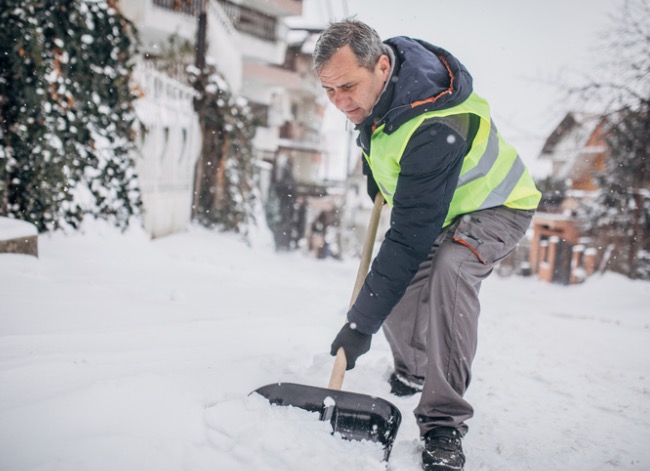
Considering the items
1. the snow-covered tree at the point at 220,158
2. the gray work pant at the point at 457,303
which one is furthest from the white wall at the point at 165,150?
the gray work pant at the point at 457,303

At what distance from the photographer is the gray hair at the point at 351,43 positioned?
1.80 metres

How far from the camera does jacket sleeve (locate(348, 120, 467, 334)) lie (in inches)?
68.9

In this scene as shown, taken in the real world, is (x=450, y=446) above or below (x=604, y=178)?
below

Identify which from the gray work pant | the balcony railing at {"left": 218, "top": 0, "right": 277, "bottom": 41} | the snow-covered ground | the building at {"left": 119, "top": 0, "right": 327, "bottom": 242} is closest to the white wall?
the building at {"left": 119, "top": 0, "right": 327, "bottom": 242}

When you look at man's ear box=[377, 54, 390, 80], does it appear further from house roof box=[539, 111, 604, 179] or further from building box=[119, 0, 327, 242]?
house roof box=[539, 111, 604, 179]

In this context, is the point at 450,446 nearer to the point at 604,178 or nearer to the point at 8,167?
the point at 8,167

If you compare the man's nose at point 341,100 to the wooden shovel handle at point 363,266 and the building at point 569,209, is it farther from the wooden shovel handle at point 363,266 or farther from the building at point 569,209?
the building at point 569,209

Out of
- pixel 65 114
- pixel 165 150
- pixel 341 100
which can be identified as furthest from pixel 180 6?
pixel 341 100

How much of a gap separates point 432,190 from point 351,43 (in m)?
0.61

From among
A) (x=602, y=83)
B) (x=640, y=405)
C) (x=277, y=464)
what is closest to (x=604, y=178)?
(x=602, y=83)

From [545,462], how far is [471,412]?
1.20 feet

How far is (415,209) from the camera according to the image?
1.79m

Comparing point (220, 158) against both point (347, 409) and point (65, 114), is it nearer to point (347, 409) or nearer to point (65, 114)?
point (65, 114)

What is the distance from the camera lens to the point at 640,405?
99.7 inches
